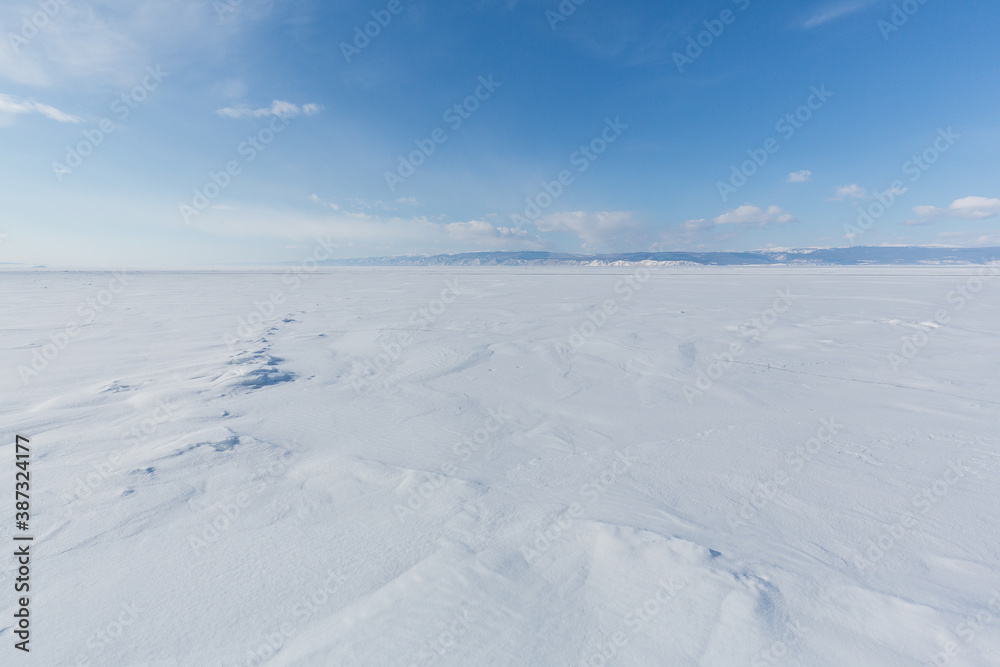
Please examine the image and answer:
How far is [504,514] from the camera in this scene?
2.82 meters

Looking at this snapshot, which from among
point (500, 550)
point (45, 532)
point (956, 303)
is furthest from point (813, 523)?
point (956, 303)

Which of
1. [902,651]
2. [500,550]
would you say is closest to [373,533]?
[500,550]

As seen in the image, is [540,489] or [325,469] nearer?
[540,489]

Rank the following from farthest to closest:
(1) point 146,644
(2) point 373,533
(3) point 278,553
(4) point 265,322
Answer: (4) point 265,322
(2) point 373,533
(3) point 278,553
(1) point 146,644

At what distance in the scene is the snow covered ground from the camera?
1.91 meters

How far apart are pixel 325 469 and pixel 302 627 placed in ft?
5.06

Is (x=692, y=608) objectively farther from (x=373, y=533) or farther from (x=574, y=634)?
(x=373, y=533)

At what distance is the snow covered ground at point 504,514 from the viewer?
191 cm

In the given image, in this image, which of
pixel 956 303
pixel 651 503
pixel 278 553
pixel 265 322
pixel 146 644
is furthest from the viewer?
pixel 956 303

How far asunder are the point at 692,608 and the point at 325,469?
278cm

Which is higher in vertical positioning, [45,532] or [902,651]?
[45,532]

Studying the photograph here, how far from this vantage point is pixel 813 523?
2734 millimetres

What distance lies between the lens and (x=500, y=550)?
2.46 m

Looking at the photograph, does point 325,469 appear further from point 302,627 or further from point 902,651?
point 902,651
